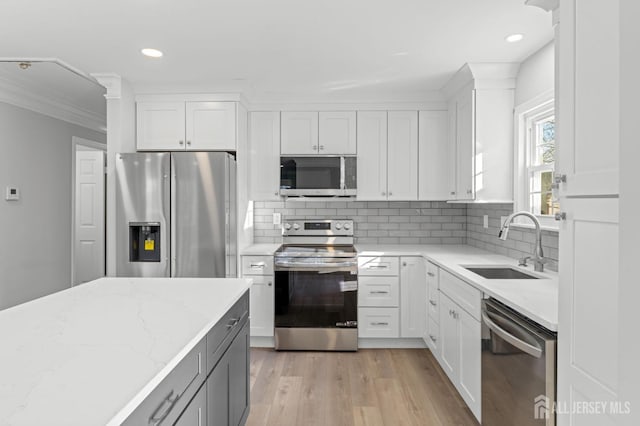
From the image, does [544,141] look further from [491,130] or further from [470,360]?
[470,360]

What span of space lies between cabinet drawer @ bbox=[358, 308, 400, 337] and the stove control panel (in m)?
0.91

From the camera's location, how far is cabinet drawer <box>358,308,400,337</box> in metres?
3.45

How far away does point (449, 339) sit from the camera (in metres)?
2.68

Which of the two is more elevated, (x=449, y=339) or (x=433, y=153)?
(x=433, y=153)

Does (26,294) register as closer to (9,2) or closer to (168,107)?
(168,107)

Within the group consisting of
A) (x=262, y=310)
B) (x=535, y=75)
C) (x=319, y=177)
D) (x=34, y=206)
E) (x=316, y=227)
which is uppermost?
(x=535, y=75)

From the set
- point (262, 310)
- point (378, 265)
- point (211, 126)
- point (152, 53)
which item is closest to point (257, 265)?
point (262, 310)

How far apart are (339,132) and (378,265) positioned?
1367 millimetres

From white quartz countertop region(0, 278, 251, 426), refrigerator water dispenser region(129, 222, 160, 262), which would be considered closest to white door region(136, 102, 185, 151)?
refrigerator water dispenser region(129, 222, 160, 262)

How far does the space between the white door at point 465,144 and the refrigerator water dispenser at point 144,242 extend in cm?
260

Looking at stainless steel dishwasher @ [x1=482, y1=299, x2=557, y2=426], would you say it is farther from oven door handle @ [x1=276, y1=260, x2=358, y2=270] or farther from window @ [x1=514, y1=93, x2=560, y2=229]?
oven door handle @ [x1=276, y1=260, x2=358, y2=270]

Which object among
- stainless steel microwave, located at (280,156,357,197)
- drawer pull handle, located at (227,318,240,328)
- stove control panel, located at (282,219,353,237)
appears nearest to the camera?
drawer pull handle, located at (227,318,240,328)

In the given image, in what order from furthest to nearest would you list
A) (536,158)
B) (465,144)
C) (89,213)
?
(89,213) → (465,144) → (536,158)

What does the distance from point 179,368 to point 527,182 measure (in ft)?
9.05
